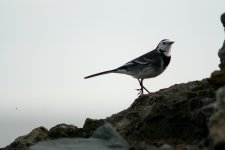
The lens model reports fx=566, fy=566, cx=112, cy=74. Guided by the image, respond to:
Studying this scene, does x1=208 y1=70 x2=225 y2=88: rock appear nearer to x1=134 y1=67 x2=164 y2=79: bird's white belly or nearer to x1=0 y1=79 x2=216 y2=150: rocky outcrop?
x1=0 y1=79 x2=216 y2=150: rocky outcrop

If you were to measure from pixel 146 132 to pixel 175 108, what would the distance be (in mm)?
825

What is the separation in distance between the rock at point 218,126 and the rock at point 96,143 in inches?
86.3

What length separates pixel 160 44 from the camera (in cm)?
2164

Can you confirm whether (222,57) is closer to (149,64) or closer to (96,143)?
(96,143)

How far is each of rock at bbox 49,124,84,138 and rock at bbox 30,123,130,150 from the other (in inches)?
46.2

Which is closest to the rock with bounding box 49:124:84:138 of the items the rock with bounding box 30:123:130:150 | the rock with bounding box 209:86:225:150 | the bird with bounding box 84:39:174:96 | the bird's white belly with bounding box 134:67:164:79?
the rock with bounding box 30:123:130:150

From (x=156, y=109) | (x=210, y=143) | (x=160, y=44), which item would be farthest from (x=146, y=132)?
(x=160, y=44)

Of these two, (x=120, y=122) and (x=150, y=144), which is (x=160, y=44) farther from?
(x=150, y=144)

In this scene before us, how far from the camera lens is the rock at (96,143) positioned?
35.5 feet

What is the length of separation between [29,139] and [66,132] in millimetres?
919

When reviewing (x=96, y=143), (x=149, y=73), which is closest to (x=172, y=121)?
(x=96, y=143)

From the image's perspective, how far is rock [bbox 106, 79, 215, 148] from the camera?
1128 centimetres

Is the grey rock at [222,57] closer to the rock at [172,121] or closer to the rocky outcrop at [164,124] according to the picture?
the rocky outcrop at [164,124]

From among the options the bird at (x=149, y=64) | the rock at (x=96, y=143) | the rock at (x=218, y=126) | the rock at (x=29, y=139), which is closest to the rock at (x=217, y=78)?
the rock at (x=218, y=126)
